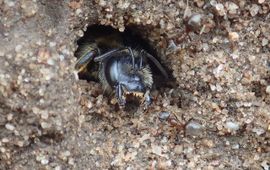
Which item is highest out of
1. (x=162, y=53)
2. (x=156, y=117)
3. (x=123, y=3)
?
(x=123, y=3)

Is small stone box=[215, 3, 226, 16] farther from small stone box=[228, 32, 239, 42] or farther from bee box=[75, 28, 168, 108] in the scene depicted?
bee box=[75, 28, 168, 108]

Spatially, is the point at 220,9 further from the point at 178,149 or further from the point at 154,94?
the point at 178,149

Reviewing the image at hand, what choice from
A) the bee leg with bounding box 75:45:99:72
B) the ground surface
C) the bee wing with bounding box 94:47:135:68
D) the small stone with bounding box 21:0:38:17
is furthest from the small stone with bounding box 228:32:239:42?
the small stone with bounding box 21:0:38:17

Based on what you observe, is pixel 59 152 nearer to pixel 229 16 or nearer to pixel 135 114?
pixel 135 114

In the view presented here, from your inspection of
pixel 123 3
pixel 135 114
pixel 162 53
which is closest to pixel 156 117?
pixel 135 114

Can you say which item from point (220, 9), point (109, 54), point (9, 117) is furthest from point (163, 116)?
point (9, 117)
